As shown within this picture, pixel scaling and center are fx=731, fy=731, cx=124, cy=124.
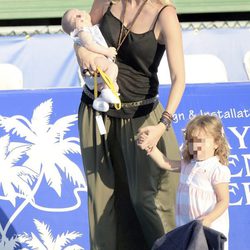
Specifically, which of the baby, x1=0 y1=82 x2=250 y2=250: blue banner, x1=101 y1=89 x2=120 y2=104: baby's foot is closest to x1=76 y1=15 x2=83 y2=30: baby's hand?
the baby

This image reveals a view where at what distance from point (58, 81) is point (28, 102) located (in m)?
1.70

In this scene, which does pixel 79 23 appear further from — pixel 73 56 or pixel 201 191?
pixel 73 56

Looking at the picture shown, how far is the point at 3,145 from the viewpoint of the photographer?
464cm

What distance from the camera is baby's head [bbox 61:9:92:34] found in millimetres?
3055

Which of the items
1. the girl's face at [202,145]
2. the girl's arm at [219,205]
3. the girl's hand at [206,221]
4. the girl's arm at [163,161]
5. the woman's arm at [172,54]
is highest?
the woman's arm at [172,54]

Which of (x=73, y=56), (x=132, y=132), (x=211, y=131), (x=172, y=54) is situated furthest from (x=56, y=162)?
(x=73, y=56)

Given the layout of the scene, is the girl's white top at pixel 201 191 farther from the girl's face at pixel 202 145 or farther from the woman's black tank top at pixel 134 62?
the woman's black tank top at pixel 134 62

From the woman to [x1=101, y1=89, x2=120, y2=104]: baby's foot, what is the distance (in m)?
0.11

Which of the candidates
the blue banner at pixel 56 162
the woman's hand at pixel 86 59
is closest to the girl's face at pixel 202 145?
the woman's hand at pixel 86 59

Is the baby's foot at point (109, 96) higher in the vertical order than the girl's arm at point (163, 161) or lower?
higher

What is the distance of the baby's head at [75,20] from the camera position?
3055 millimetres

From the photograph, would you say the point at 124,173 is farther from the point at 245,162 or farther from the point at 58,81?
the point at 58,81

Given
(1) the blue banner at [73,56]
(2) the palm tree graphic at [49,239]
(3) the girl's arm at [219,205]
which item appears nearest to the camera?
(3) the girl's arm at [219,205]

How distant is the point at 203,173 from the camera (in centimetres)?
318
